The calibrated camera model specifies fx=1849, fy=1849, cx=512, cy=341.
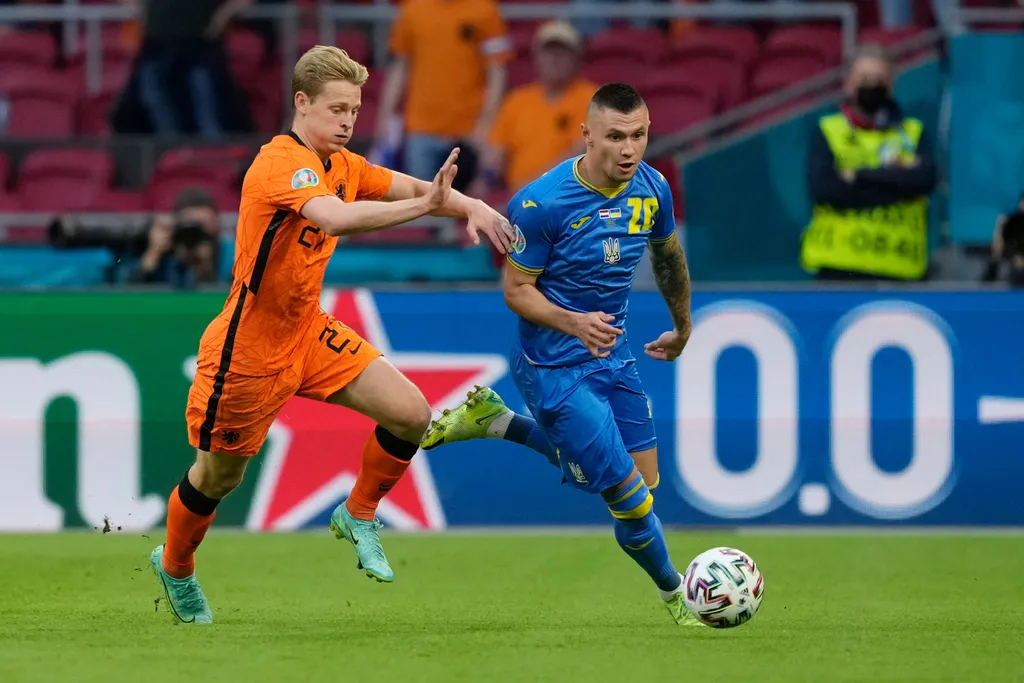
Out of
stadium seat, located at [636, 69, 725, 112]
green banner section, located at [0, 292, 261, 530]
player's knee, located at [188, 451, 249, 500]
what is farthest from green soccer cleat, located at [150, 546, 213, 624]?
stadium seat, located at [636, 69, 725, 112]

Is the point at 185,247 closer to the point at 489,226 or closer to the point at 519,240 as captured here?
the point at 519,240

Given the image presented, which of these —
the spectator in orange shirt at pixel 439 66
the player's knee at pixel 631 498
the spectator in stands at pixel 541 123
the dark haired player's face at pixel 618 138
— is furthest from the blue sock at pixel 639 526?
the spectator in orange shirt at pixel 439 66

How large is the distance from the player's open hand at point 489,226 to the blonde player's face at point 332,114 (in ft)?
2.06

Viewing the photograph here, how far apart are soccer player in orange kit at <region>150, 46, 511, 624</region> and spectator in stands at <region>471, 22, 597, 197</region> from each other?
5065mm

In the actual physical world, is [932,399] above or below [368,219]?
below

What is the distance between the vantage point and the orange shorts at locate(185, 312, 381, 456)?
731cm

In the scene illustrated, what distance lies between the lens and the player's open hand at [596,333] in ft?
22.6

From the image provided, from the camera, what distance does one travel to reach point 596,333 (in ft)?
22.6

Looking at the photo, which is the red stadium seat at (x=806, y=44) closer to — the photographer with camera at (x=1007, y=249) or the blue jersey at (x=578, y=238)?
the photographer with camera at (x=1007, y=249)

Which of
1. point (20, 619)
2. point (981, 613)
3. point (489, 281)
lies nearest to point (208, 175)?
point (489, 281)

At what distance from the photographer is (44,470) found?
10.6 metres

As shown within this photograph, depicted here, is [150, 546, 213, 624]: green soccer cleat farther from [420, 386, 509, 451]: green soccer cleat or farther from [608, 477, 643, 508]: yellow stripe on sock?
[608, 477, 643, 508]: yellow stripe on sock

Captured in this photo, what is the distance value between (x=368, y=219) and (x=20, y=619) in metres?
2.33

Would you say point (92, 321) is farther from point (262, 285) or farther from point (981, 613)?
point (981, 613)
